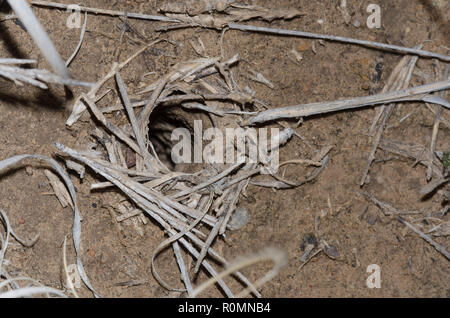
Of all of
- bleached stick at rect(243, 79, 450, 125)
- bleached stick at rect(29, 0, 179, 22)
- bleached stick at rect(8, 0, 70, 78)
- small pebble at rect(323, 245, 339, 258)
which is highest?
bleached stick at rect(29, 0, 179, 22)

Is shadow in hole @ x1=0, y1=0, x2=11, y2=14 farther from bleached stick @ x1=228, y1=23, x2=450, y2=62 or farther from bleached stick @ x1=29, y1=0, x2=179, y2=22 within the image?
bleached stick @ x1=228, y1=23, x2=450, y2=62

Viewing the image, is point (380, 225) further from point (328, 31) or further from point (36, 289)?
point (36, 289)

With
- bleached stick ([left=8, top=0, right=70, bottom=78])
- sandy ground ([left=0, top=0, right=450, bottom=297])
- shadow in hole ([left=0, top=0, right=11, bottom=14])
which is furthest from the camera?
sandy ground ([left=0, top=0, right=450, bottom=297])

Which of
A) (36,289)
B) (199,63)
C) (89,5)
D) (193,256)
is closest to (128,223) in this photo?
(193,256)

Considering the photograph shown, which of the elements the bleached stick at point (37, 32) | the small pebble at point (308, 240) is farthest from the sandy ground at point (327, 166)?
the bleached stick at point (37, 32)

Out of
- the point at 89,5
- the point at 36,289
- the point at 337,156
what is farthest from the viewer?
the point at 337,156

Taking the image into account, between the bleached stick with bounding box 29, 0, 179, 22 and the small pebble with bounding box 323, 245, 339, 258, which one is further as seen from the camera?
the small pebble with bounding box 323, 245, 339, 258

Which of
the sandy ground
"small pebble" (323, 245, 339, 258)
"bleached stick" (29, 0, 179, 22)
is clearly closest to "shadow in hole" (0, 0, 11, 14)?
"bleached stick" (29, 0, 179, 22)

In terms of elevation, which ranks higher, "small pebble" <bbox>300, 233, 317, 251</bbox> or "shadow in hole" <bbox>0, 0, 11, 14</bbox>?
"shadow in hole" <bbox>0, 0, 11, 14</bbox>

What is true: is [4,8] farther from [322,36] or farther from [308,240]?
[308,240]

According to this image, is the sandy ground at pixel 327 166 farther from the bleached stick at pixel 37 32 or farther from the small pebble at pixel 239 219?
the bleached stick at pixel 37 32

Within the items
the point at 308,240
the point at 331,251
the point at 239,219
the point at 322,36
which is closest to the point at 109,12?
the point at 322,36
